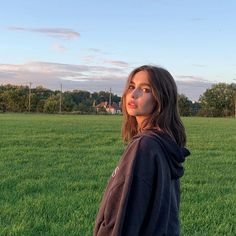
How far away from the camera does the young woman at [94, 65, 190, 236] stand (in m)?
2.13

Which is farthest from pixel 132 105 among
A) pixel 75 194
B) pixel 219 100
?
pixel 219 100

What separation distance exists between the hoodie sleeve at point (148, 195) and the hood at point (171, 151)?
4 cm

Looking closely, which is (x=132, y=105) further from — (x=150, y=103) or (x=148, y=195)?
(x=148, y=195)

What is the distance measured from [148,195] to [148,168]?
0.12 m

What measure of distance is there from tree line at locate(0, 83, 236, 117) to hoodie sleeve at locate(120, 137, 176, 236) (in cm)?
8787

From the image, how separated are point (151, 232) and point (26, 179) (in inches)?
258

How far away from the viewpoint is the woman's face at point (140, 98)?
234 centimetres

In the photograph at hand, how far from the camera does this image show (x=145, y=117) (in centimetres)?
238

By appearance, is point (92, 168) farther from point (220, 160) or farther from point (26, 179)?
point (220, 160)

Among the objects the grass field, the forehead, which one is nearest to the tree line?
the grass field

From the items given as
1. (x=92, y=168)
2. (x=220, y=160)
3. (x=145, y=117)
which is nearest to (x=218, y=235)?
(x=145, y=117)

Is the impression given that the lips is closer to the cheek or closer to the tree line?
the cheek

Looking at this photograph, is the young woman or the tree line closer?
the young woman

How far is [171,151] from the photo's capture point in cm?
225
